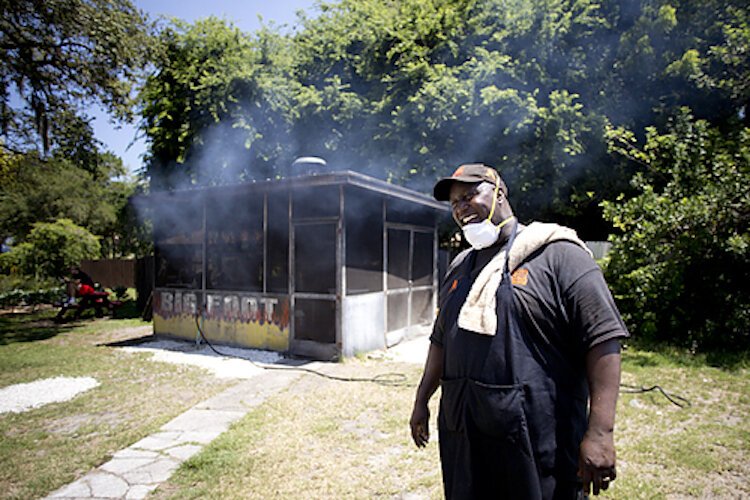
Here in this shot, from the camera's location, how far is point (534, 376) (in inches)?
72.9

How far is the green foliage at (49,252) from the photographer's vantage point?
17.2m

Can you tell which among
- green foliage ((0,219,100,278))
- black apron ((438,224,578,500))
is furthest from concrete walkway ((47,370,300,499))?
green foliage ((0,219,100,278))

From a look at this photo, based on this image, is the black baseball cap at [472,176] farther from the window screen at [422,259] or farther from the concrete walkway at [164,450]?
the window screen at [422,259]

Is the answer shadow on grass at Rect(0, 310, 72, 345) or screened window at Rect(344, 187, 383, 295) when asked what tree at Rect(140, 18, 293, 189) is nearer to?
shadow on grass at Rect(0, 310, 72, 345)

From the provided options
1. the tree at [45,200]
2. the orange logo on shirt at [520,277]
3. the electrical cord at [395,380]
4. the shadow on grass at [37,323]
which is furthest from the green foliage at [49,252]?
the orange logo on shirt at [520,277]

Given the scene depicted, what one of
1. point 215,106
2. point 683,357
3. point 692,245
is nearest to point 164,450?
point 683,357

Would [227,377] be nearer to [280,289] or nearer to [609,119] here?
[280,289]

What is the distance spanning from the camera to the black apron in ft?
6.00

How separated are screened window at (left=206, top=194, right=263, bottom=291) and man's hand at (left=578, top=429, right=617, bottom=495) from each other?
722 centimetres

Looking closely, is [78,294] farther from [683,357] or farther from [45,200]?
[683,357]

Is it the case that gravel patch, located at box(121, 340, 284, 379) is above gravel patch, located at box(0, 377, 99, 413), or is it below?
above

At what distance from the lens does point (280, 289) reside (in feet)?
26.7

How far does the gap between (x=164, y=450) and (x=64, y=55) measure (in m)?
11.9

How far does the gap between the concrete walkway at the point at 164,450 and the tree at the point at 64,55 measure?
1015cm
